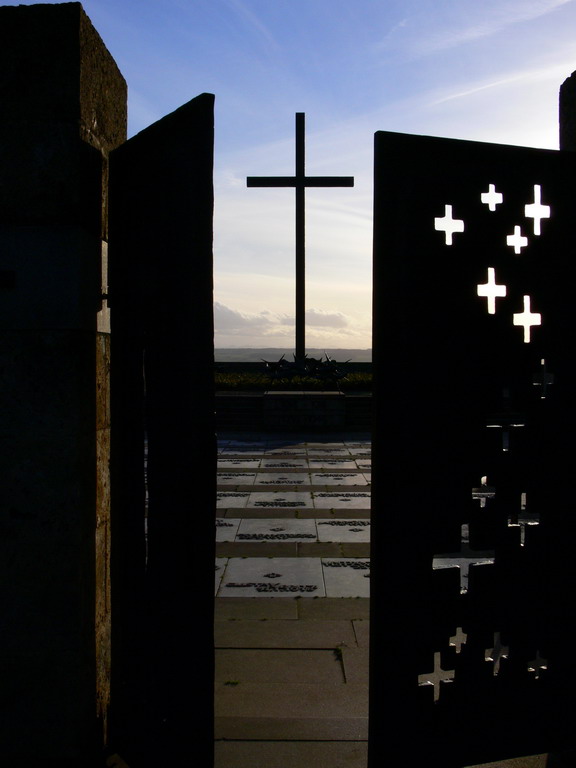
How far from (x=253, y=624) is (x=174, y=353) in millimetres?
2251

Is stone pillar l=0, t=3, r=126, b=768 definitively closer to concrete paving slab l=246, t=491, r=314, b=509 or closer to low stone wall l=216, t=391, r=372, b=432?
concrete paving slab l=246, t=491, r=314, b=509

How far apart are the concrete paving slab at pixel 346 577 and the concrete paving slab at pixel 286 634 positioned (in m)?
0.57

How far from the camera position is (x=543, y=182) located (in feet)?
9.69

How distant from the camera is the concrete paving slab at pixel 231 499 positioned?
778cm

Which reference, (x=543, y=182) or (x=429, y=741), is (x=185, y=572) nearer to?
(x=429, y=741)

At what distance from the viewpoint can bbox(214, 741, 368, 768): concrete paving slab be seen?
2.75 meters

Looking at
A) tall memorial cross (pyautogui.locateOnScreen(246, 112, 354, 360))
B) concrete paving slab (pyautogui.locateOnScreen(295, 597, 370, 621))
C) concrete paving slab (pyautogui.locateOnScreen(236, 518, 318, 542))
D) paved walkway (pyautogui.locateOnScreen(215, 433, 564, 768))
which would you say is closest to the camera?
paved walkway (pyautogui.locateOnScreen(215, 433, 564, 768))

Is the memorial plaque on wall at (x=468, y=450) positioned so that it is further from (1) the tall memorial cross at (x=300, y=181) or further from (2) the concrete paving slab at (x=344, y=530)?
(1) the tall memorial cross at (x=300, y=181)

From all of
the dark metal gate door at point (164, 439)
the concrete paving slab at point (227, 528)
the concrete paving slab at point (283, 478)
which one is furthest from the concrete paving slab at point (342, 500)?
the dark metal gate door at point (164, 439)

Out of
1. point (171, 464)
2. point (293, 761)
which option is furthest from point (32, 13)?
point (293, 761)

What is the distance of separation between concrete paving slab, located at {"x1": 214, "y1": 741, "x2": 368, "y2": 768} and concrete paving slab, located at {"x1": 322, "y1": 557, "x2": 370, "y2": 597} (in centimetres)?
190

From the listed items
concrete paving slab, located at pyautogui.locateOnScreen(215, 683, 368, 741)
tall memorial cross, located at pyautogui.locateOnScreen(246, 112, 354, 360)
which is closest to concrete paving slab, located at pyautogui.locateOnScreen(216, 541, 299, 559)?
concrete paving slab, located at pyautogui.locateOnScreen(215, 683, 368, 741)

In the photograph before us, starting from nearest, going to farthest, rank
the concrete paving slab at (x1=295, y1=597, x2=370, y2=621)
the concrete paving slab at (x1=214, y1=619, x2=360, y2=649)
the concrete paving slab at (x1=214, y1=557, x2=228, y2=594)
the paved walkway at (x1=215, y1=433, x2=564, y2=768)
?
the paved walkway at (x1=215, y1=433, x2=564, y2=768) < the concrete paving slab at (x1=214, y1=619, x2=360, y2=649) < the concrete paving slab at (x1=295, y1=597, x2=370, y2=621) < the concrete paving slab at (x1=214, y1=557, x2=228, y2=594)

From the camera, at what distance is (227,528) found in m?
6.78
